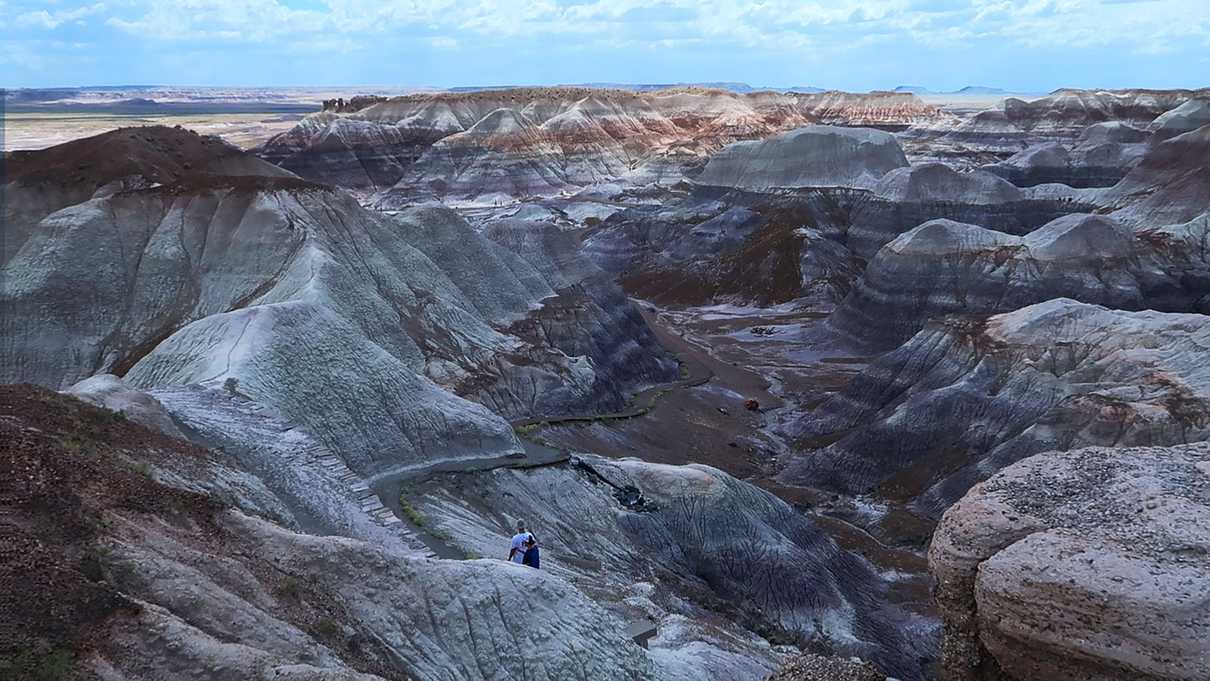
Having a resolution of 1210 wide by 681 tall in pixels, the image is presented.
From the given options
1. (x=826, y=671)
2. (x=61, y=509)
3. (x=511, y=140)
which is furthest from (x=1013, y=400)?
(x=511, y=140)

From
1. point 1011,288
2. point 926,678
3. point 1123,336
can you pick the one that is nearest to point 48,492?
point 926,678

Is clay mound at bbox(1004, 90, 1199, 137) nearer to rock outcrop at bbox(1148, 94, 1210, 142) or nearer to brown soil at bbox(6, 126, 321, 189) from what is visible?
rock outcrop at bbox(1148, 94, 1210, 142)

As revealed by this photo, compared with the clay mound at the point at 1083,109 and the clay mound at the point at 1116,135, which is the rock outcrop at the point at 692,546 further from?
the clay mound at the point at 1083,109

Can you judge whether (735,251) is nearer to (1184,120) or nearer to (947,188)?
(947,188)

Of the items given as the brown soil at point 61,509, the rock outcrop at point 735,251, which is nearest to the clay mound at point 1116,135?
the rock outcrop at point 735,251

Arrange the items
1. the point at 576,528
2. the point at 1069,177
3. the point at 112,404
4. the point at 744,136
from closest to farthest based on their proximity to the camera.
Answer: the point at 112,404, the point at 576,528, the point at 1069,177, the point at 744,136

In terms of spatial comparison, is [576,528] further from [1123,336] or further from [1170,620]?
[1123,336]

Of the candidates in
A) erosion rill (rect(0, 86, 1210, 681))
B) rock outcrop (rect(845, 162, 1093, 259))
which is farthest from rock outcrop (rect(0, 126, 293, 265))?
rock outcrop (rect(845, 162, 1093, 259))
